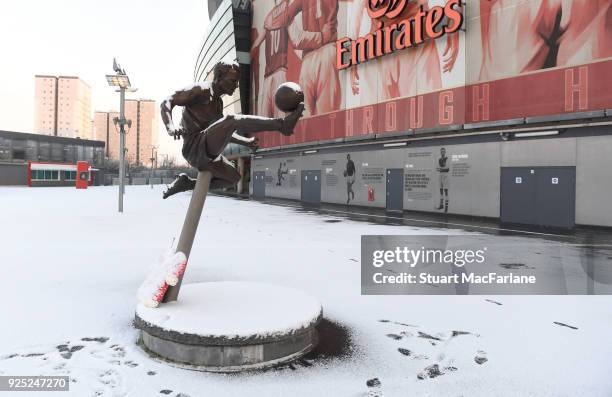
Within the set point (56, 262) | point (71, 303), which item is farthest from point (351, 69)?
point (71, 303)

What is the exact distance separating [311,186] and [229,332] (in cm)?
2593

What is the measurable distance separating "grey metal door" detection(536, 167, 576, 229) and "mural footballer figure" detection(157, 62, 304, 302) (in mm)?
14868

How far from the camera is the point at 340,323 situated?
4.71 meters

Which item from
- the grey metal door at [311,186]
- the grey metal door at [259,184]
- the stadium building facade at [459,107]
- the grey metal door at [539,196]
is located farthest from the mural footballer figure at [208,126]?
the grey metal door at [259,184]

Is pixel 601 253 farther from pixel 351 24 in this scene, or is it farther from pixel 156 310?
pixel 351 24

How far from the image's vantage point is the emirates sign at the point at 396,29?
19219 mm

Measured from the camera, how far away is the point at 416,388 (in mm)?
3158

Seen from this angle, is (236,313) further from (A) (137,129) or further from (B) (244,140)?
(A) (137,129)

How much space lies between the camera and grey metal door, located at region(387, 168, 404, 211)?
2233 cm

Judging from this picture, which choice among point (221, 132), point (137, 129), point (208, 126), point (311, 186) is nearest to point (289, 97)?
point (221, 132)

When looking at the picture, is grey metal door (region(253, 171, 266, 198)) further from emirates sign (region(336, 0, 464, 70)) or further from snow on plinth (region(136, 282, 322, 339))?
snow on plinth (region(136, 282, 322, 339))

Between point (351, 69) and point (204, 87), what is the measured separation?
21873 millimetres

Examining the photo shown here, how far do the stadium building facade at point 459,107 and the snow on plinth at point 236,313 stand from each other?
1471cm

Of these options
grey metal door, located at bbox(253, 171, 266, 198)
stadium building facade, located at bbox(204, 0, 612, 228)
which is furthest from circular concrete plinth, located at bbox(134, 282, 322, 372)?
grey metal door, located at bbox(253, 171, 266, 198)
